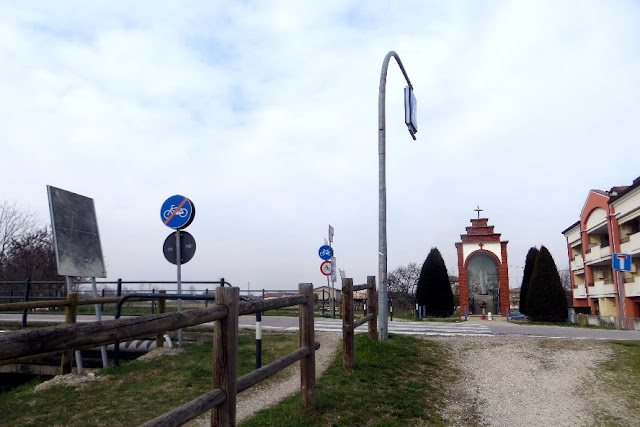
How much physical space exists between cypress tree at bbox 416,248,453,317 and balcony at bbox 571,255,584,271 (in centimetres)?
1565

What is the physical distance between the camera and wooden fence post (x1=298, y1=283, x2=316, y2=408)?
16.6 ft

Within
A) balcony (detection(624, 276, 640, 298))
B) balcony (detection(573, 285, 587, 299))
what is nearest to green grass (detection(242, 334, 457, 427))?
balcony (detection(624, 276, 640, 298))

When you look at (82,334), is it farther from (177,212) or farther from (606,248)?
(606,248)

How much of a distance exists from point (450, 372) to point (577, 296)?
3870 cm

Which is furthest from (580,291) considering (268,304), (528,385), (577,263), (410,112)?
(268,304)

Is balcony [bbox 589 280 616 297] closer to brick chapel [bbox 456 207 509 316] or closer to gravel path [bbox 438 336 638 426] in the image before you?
brick chapel [bbox 456 207 509 316]

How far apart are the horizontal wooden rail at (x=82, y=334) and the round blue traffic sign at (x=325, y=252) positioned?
14571 millimetres

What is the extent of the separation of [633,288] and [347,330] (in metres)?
25.9

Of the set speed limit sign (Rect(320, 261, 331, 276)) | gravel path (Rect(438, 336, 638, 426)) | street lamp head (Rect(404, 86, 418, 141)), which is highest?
street lamp head (Rect(404, 86, 418, 141))

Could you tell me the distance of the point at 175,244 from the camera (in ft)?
30.6

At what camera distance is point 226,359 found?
3.29 meters

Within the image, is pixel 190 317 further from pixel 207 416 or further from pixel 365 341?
pixel 365 341

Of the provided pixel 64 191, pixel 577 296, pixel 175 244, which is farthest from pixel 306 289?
pixel 577 296

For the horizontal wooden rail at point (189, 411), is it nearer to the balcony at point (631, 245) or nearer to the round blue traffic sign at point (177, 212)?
the round blue traffic sign at point (177, 212)
